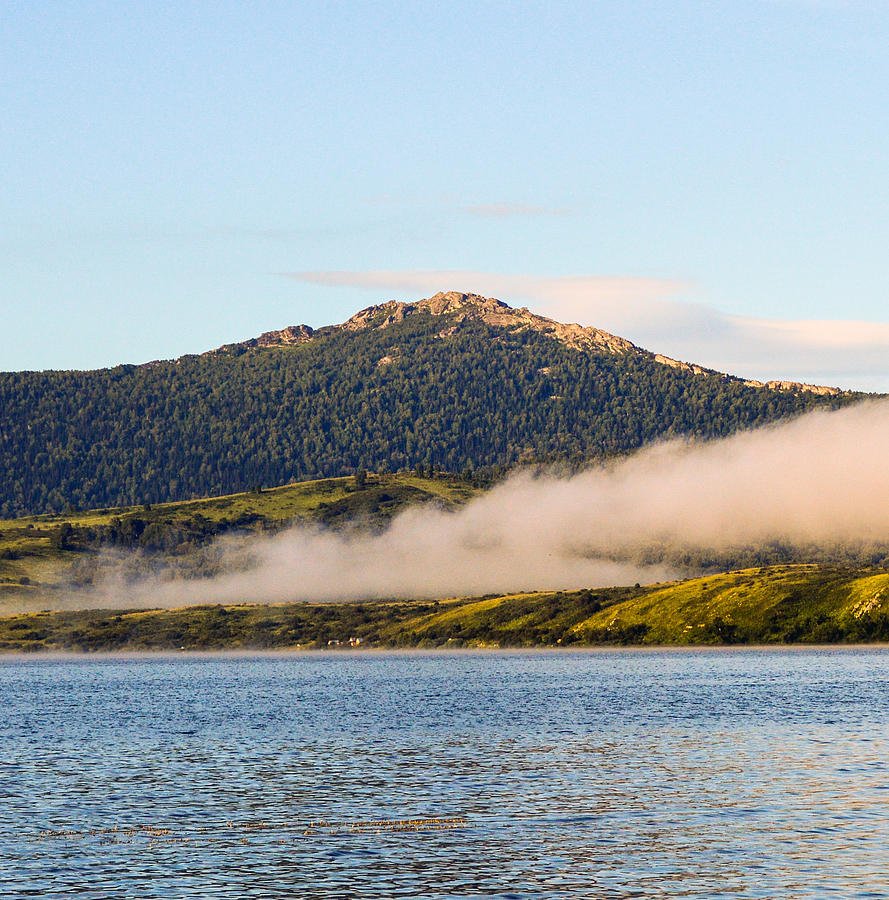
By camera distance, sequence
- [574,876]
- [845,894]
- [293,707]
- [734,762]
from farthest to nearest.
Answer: [293,707]
[734,762]
[574,876]
[845,894]

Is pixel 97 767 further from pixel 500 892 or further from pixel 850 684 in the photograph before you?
pixel 850 684

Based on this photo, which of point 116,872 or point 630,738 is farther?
point 630,738

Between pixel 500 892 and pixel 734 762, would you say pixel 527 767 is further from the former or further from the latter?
pixel 500 892

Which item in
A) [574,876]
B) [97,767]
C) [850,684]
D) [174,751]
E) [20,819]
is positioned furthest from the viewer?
[850,684]

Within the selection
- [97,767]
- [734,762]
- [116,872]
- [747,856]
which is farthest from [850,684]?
[116,872]

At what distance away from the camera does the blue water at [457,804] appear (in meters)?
57.2

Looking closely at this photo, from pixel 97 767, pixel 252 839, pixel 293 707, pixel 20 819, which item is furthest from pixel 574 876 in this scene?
pixel 293 707

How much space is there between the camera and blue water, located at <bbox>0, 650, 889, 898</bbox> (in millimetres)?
57219

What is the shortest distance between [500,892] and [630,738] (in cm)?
5949

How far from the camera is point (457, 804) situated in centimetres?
7675

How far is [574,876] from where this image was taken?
5691 cm

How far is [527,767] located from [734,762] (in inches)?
526

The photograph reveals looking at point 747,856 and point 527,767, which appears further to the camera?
point 527,767

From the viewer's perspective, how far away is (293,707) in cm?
15925
